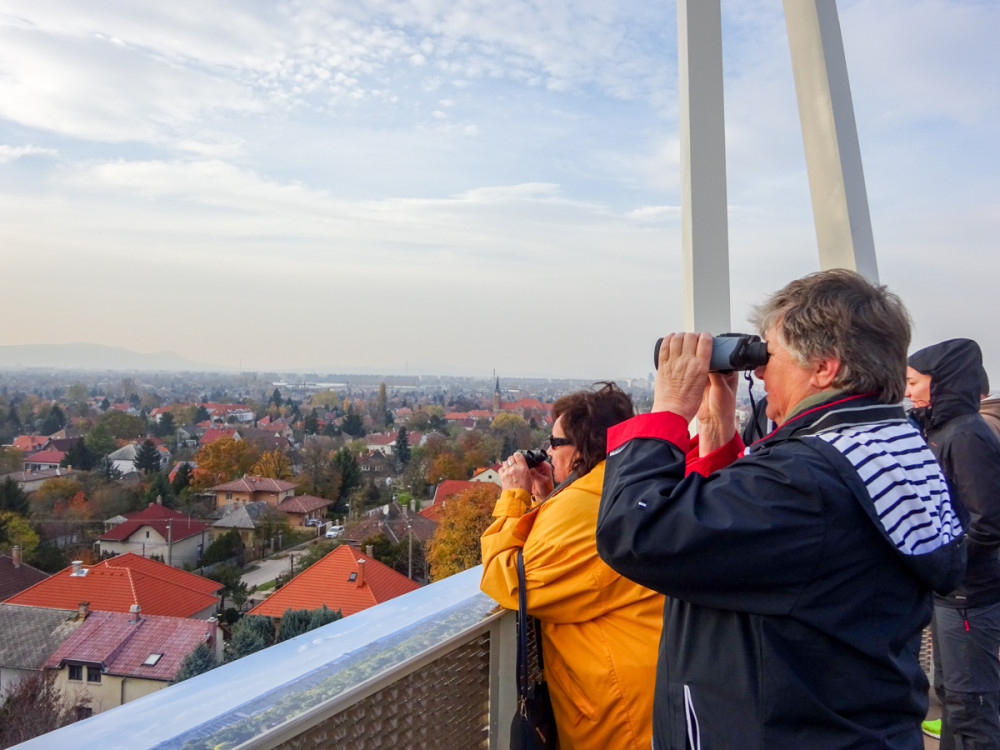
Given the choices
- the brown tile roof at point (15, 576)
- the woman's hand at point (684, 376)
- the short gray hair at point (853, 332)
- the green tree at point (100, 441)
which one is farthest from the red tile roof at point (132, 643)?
the short gray hair at point (853, 332)

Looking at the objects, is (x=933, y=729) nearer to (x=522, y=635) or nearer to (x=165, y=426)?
(x=522, y=635)

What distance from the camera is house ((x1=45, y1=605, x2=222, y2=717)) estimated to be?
1.23m

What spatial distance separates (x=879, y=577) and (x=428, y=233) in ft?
8.72

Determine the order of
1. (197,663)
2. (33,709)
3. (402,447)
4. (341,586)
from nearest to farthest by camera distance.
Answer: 1. (33,709)
2. (197,663)
3. (341,586)
4. (402,447)

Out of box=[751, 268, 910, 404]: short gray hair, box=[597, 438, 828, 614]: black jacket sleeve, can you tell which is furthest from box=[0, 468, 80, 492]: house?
box=[751, 268, 910, 404]: short gray hair

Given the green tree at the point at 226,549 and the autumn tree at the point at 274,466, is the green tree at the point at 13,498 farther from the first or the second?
the autumn tree at the point at 274,466

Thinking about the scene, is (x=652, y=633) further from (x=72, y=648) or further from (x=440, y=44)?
(x=440, y=44)

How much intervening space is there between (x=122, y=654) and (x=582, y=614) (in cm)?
90

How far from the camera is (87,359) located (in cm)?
198

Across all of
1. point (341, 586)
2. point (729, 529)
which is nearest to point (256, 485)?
point (341, 586)

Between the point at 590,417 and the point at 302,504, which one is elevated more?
the point at 590,417

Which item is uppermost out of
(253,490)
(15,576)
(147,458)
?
(147,458)

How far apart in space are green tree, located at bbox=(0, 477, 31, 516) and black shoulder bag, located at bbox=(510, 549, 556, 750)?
1.03m

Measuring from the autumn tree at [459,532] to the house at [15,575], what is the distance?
3.09ft
